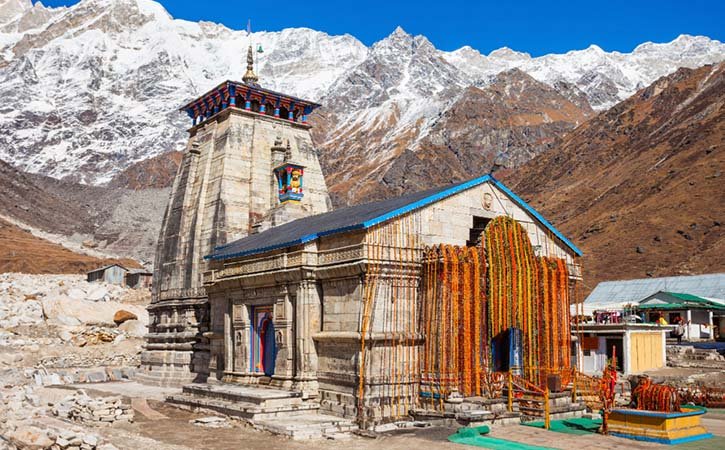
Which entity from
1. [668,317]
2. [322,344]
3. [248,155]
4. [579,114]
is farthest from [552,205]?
[579,114]

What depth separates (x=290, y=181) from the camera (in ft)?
97.6

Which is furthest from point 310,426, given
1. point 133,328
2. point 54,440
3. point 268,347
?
point 133,328

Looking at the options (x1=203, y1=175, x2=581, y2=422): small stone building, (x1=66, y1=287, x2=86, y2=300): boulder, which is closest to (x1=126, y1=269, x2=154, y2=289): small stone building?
(x1=66, y1=287, x2=86, y2=300): boulder

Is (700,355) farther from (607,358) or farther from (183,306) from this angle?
(183,306)

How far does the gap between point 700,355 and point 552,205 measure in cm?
7143

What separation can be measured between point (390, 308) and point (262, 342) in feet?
19.7

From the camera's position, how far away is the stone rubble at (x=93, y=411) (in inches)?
792

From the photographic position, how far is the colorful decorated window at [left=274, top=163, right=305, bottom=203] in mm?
29641

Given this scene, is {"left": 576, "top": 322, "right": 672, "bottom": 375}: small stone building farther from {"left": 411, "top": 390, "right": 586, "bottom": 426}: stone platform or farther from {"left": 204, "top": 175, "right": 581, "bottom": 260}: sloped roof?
{"left": 411, "top": 390, "right": 586, "bottom": 426}: stone platform

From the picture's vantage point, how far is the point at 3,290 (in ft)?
181

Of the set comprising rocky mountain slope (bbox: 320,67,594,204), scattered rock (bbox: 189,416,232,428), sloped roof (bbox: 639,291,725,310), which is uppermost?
rocky mountain slope (bbox: 320,67,594,204)

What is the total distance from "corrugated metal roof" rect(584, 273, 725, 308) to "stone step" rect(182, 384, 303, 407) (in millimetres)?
32006

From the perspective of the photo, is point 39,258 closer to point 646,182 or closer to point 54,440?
point 646,182

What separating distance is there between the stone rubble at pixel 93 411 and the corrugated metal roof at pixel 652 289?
1402 inches
